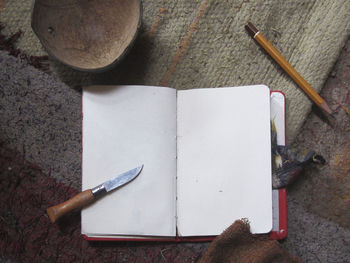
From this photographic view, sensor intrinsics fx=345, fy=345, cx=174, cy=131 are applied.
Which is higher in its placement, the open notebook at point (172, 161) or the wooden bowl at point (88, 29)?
the wooden bowl at point (88, 29)

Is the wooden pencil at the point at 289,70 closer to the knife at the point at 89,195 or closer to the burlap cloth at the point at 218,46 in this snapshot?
the burlap cloth at the point at 218,46

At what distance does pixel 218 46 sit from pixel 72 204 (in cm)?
37

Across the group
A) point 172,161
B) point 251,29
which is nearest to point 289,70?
point 251,29

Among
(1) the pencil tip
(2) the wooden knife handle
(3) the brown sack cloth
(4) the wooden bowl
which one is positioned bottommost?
(2) the wooden knife handle

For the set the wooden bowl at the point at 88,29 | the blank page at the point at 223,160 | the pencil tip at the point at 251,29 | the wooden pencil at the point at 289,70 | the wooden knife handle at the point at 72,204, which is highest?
the pencil tip at the point at 251,29

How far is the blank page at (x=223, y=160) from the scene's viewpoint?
0.58 metres

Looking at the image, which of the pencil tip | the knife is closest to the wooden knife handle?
the knife

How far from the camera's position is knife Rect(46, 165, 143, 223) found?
0.57 m

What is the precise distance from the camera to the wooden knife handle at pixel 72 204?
1.86 feet

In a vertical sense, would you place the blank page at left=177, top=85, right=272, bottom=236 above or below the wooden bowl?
below

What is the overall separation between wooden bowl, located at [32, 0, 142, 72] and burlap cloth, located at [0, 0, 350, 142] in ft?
0.12

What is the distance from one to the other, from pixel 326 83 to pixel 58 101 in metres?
0.48

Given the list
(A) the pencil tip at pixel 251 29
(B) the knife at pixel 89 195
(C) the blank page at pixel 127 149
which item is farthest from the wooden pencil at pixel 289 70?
(B) the knife at pixel 89 195

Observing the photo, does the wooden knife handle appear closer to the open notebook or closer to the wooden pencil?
the open notebook
